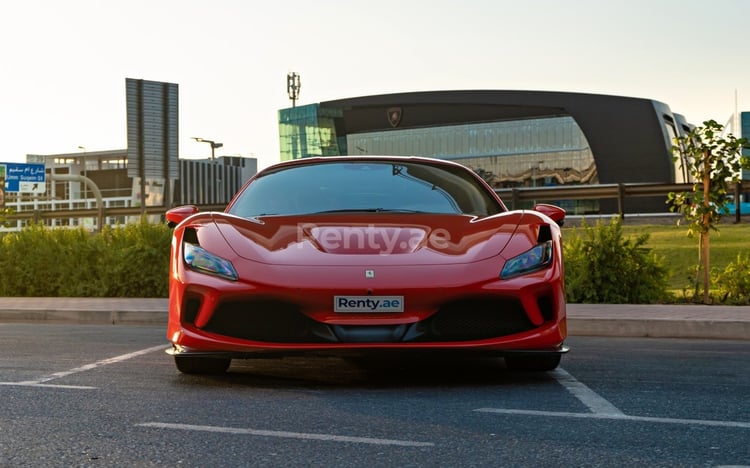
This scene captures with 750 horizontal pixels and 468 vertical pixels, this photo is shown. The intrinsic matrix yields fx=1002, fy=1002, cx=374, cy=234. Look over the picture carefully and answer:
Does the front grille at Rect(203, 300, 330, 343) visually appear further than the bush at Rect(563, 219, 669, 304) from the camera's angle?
No

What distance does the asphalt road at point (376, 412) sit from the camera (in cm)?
418

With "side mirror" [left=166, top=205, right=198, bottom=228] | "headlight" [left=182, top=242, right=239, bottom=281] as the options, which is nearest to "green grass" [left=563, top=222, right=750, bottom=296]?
"side mirror" [left=166, top=205, right=198, bottom=228]

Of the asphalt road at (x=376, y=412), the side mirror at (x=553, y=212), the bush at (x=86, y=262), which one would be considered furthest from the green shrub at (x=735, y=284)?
the bush at (x=86, y=262)

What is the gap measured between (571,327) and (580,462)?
614 cm

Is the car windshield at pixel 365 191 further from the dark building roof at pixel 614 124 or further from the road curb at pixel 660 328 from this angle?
the dark building roof at pixel 614 124

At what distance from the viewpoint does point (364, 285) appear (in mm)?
5625

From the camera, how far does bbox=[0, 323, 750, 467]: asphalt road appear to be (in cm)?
418

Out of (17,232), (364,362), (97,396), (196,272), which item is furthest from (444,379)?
(17,232)

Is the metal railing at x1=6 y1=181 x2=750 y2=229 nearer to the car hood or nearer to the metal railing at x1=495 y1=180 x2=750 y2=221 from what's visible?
the metal railing at x1=495 y1=180 x2=750 y2=221

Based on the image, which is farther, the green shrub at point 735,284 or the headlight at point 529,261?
the green shrub at point 735,284

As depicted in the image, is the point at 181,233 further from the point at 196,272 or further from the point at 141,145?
the point at 141,145

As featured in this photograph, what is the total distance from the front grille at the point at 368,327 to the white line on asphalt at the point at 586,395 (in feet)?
1.64

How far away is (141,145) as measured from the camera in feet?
74.5

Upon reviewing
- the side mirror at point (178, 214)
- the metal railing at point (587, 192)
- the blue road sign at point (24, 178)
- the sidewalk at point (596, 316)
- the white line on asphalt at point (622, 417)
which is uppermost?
the blue road sign at point (24, 178)
